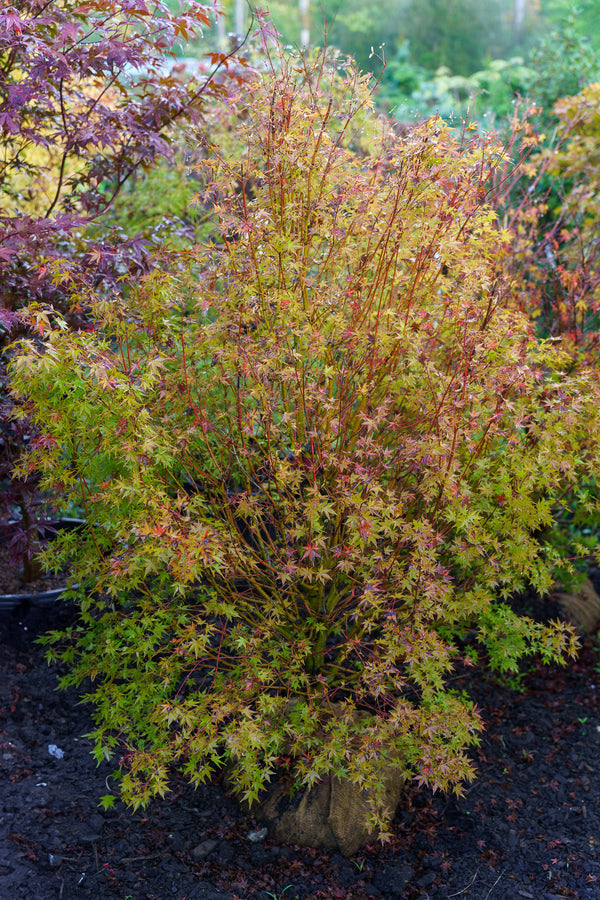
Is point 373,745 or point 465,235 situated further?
point 465,235

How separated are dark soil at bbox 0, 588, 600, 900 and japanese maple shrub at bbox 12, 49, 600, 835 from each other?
13.4 inches

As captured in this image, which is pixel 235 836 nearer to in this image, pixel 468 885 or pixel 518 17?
pixel 468 885

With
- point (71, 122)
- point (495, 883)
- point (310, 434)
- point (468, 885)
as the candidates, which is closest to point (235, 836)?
point (468, 885)

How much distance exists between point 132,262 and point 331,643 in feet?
7.50

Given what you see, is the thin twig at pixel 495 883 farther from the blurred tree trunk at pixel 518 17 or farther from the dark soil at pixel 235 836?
the blurred tree trunk at pixel 518 17

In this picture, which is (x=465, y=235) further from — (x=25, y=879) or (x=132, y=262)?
(x=25, y=879)

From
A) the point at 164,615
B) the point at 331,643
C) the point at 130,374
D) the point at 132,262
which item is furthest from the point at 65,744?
A: the point at 132,262

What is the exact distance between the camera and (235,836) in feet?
10.2

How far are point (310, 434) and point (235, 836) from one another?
1.89 metres

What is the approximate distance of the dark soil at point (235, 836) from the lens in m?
2.82

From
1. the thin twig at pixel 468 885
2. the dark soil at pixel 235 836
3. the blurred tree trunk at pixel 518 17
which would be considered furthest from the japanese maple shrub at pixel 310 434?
the blurred tree trunk at pixel 518 17

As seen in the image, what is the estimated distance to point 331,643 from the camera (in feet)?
12.3

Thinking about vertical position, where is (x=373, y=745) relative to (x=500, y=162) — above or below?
below

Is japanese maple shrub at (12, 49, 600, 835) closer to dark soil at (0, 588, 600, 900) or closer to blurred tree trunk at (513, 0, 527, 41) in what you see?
dark soil at (0, 588, 600, 900)
